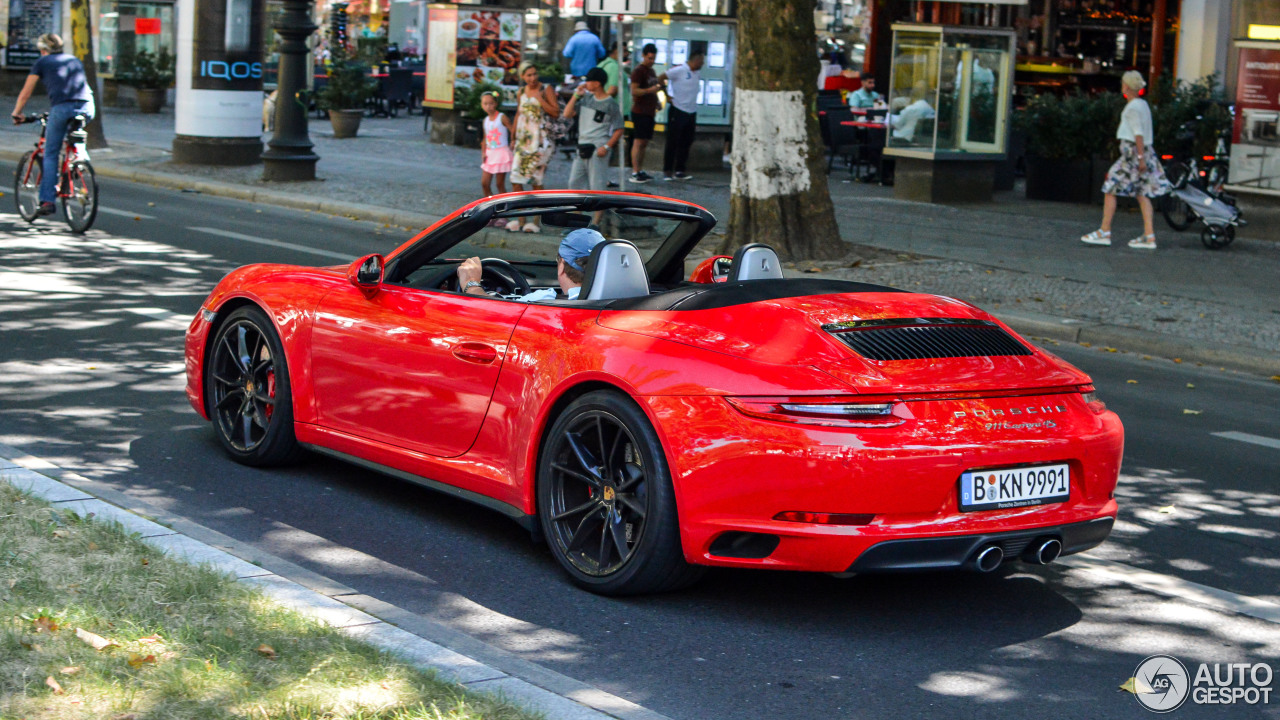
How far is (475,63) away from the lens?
27.7 meters

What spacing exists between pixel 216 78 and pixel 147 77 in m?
13.5

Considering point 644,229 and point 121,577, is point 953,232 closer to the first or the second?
point 644,229

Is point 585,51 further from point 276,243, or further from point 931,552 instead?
point 931,552

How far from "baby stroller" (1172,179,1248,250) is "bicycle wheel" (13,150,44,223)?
11.9 m

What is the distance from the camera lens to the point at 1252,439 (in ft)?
26.8

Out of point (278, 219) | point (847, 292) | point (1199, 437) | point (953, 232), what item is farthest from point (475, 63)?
point (847, 292)

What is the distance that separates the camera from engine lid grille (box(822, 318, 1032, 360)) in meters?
4.92

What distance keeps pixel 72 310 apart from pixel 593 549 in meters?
6.77

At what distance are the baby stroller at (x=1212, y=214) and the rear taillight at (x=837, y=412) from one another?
12780mm

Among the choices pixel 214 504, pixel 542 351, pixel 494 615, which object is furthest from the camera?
pixel 214 504

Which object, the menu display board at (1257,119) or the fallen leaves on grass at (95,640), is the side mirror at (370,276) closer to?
the fallen leaves on grass at (95,640)

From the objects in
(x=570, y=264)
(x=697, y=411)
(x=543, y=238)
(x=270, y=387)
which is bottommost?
(x=270, y=387)

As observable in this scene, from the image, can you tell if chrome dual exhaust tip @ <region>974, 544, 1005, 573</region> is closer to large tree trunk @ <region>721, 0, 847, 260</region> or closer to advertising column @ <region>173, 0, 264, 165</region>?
large tree trunk @ <region>721, 0, 847, 260</region>

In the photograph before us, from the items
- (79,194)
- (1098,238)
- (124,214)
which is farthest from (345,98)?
(1098,238)
